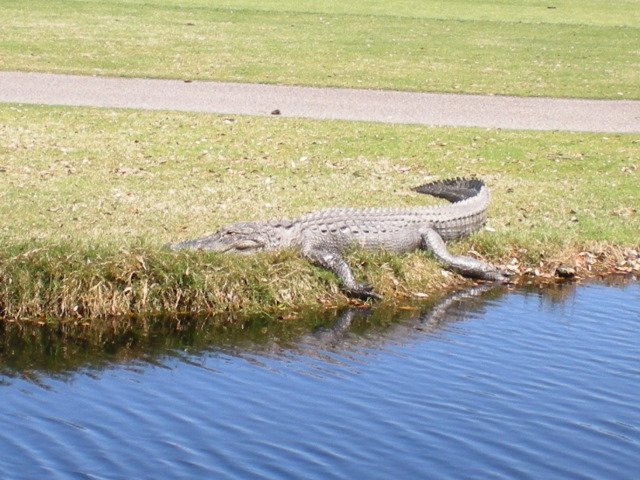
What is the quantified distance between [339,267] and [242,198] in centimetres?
265

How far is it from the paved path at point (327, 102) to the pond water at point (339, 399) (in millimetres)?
7268

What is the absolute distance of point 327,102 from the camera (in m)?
16.6

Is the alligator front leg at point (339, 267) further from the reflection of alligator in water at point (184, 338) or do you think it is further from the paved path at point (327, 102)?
the paved path at point (327, 102)

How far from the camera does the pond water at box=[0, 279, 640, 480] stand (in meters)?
5.66

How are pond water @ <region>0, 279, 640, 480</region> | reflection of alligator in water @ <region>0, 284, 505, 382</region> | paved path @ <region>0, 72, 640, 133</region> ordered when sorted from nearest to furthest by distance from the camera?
pond water @ <region>0, 279, 640, 480</region>, reflection of alligator in water @ <region>0, 284, 505, 382</region>, paved path @ <region>0, 72, 640, 133</region>

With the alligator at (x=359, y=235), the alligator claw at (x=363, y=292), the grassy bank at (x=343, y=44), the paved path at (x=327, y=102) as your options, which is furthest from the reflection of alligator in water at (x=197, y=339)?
the grassy bank at (x=343, y=44)

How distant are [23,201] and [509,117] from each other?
311 inches

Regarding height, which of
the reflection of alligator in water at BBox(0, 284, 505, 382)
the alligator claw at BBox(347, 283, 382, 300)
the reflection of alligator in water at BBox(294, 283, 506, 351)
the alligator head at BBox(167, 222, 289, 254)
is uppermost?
the alligator head at BBox(167, 222, 289, 254)

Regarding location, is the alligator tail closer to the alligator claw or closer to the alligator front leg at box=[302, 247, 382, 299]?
the alligator front leg at box=[302, 247, 382, 299]

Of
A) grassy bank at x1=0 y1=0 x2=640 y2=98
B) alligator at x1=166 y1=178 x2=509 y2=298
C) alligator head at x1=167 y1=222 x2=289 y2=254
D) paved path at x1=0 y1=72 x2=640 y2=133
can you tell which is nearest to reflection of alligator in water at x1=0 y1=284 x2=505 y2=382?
alligator at x1=166 y1=178 x2=509 y2=298

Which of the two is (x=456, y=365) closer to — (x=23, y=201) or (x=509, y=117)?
(x=23, y=201)

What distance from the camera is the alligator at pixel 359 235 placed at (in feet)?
30.5

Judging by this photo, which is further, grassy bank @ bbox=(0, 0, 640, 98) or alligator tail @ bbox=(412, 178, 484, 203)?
grassy bank @ bbox=(0, 0, 640, 98)

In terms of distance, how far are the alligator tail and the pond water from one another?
2791 millimetres
